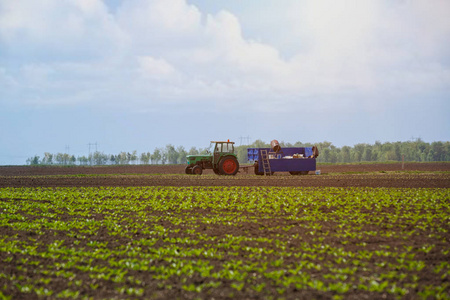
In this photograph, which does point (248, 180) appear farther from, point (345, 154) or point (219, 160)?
point (345, 154)

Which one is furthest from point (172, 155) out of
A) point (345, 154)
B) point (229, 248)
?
point (229, 248)

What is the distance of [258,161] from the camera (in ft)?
107

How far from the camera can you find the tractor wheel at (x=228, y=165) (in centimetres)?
3091

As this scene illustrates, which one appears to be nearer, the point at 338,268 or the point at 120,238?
the point at 338,268

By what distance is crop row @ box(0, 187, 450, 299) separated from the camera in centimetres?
740

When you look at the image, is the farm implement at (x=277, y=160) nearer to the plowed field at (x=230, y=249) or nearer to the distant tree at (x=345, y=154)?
the plowed field at (x=230, y=249)

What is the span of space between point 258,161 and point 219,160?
364 cm

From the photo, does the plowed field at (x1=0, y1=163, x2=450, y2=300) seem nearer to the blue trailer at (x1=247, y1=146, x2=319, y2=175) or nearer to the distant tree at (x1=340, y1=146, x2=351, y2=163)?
the blue trailer at (x1=247, y1=146, x2=319, y2=175)

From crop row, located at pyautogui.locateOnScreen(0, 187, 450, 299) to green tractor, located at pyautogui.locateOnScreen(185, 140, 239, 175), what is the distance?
13027 millimetres

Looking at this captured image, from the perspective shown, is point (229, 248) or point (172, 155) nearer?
point (229, 248)

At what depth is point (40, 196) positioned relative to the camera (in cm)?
2073

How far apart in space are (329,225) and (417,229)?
8.17ft

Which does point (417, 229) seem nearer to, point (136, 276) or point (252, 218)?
point (252, 218)

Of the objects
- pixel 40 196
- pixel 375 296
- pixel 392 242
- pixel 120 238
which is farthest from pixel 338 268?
pixel 40 196
